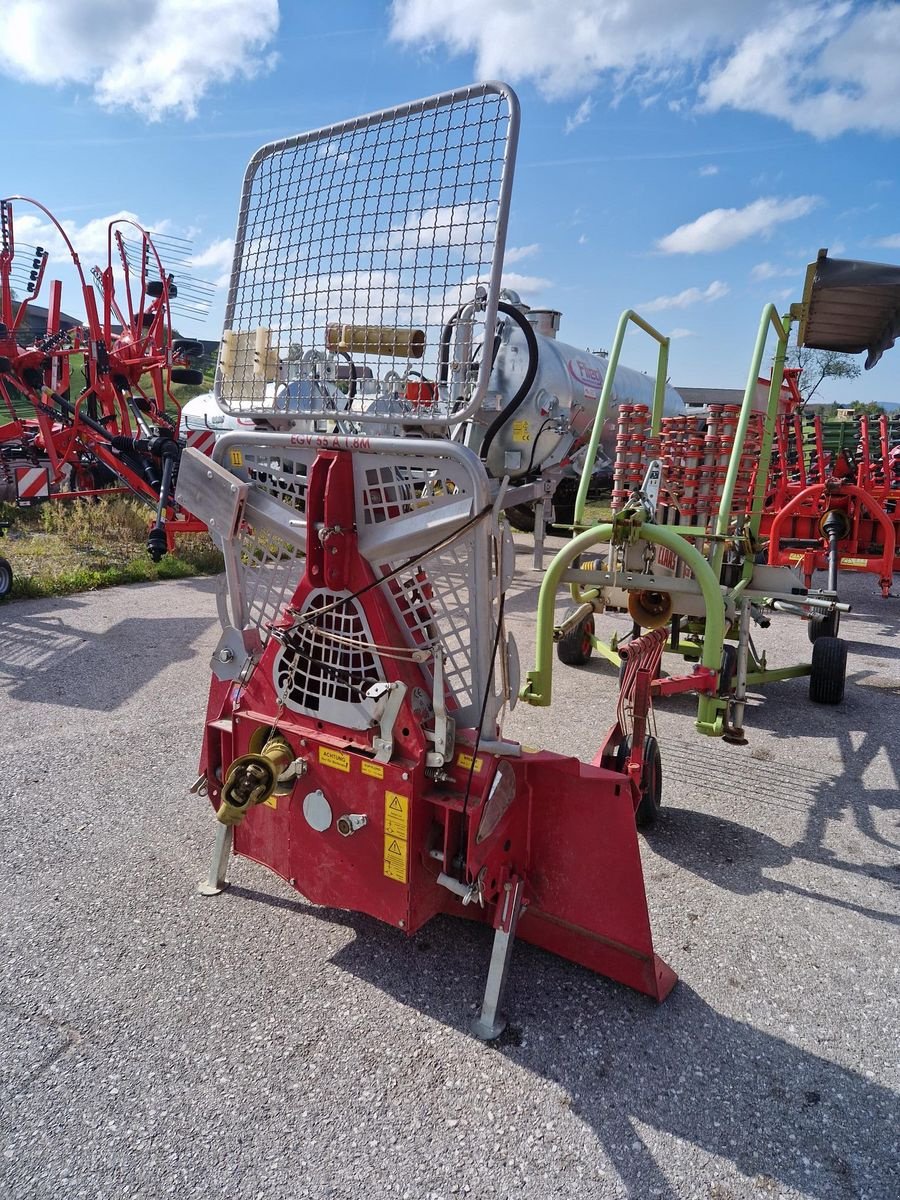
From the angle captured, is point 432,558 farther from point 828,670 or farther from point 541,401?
point 541,401

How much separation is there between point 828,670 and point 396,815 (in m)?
4.09

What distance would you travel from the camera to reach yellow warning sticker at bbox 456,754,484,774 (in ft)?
8.13

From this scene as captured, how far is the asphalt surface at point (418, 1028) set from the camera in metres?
1.96

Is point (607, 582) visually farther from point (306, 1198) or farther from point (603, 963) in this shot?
point (306, 1198)

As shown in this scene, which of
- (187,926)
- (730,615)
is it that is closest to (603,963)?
(187,926)

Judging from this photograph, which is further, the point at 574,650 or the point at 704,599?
the point at 574,650

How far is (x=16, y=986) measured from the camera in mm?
2545

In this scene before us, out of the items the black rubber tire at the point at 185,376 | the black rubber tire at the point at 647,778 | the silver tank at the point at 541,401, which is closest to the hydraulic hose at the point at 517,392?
the black rubber tire at the point at 647,778

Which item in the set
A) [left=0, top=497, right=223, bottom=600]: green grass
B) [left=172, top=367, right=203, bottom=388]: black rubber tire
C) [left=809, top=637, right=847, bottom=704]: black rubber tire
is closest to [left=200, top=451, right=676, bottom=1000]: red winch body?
[left=809, top=637, right=847, bottom=704]: black rubber tire

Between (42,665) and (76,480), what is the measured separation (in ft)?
20.1

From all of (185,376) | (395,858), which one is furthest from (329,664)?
(185,376)

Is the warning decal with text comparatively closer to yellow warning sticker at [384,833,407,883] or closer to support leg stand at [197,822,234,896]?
yellow warning sticker at [384,833,407,883]

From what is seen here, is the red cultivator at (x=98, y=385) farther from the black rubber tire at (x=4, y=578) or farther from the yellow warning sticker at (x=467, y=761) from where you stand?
the yellow warning sticker at (x=467, y=761)

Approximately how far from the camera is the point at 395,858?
8.16 ft
